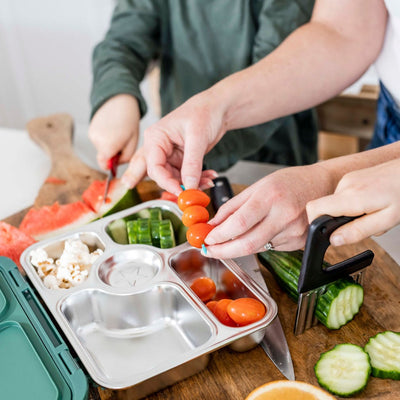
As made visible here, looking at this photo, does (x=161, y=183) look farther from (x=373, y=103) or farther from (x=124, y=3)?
(x=373, y=103)

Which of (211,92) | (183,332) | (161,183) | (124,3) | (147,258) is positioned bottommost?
(183,332)

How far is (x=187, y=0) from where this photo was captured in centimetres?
233

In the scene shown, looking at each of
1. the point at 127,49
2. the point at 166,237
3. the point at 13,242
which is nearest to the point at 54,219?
the point at 13,242

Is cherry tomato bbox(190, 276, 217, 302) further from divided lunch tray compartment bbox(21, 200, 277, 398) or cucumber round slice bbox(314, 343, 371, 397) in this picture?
cucumber round slice bbox(314, 343, 371, 397)

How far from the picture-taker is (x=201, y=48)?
2389mm

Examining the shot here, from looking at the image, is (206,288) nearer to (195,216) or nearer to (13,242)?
(195,216)

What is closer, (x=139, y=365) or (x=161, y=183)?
(x=139, y=365)

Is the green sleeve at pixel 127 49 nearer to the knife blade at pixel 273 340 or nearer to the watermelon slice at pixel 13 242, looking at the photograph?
the watermelon slice at pixel 13 242

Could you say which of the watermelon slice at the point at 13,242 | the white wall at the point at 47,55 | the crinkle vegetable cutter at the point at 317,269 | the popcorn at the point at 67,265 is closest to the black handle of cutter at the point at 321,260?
the crinkle vegetable cutter at the point at 317,269

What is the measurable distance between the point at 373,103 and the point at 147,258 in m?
1.68

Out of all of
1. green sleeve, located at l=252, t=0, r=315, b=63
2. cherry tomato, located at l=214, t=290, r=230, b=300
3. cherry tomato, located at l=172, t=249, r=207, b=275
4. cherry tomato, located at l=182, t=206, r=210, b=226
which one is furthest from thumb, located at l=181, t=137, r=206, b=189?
green sleeve, located at l=252, t=0, r=315, b=63

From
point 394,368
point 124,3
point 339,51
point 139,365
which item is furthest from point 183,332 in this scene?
point 124,3

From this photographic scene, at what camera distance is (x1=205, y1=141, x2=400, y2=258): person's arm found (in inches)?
45.2

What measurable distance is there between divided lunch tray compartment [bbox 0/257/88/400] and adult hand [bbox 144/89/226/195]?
21.5 inches
